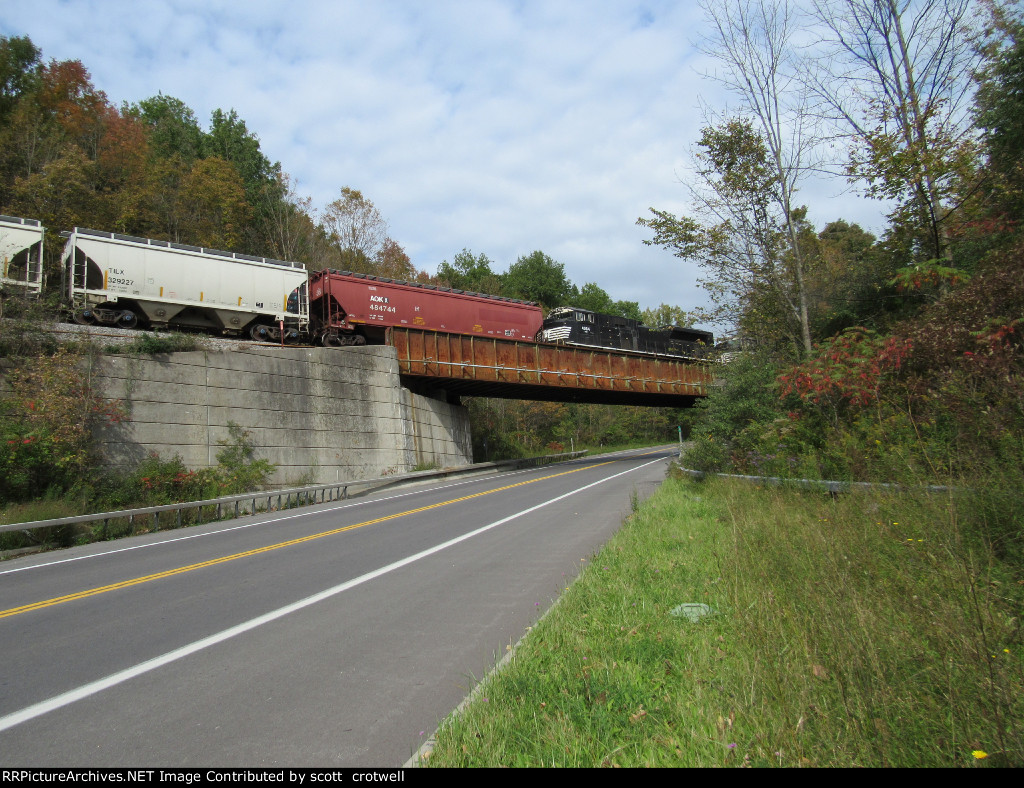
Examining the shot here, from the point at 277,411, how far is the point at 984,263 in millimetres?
21132

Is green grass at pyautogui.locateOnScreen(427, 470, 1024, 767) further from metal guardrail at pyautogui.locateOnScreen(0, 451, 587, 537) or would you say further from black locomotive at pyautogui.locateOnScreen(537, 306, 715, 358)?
black locomotive at pyautogui.locateOnScreen(537, 306, 715, 358)

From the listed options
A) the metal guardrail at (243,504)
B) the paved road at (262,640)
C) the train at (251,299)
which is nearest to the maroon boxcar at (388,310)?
the train at (251,299)

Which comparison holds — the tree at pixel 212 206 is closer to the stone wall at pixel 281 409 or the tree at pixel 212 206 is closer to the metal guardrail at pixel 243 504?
the stone wall at pixel 281 409

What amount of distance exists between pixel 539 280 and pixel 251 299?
6590 centimetres

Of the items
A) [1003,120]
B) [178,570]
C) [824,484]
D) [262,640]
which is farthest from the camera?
[1003,120]

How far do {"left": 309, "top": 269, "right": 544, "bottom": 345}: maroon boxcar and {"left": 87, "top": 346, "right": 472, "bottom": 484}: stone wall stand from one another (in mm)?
1928

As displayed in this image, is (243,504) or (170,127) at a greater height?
(170,127)

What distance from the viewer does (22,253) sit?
1958cm

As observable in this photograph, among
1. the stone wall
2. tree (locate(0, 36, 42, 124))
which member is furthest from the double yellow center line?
tree (locate(0, 36, 42, 124))

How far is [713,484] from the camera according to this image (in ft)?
45.4

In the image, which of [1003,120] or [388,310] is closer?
[1003,120]

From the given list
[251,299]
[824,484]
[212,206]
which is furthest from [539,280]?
[824,484]

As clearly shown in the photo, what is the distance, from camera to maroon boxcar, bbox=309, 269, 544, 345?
27.4m

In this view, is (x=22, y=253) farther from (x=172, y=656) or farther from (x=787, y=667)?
(x=787, y=667)
